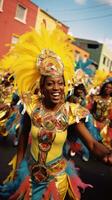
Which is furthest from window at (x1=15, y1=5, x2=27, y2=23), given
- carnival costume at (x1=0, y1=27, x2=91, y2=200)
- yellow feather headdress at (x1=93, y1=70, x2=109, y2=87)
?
carnival costume at (x1=0, y1=27, x2=91, y2=200)

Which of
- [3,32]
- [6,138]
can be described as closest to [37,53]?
[6,138]

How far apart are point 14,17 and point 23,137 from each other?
1105 inches

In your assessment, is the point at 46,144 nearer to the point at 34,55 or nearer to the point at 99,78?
the point at 34,55

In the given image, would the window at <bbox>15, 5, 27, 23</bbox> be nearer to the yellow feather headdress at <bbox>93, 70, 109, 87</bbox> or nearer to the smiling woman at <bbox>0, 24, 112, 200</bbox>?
the yellow feather headdress at <bbox>93, 70, 109, 87</bbox>

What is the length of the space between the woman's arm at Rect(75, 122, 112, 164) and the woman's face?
285 mm

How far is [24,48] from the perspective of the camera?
4.29 metres

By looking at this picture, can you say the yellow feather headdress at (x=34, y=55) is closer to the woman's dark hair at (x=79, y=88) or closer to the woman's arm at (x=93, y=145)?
the woman's arm at (x=93, y=145)

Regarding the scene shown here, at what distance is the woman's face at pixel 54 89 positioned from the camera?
3896mm

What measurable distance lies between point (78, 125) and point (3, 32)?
2678cm

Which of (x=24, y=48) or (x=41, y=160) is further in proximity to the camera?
(x=24, y=48)

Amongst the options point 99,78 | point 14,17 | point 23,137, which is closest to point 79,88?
point 99,78

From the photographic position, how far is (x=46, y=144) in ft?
12.8

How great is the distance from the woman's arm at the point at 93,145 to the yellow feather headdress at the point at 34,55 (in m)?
0.53

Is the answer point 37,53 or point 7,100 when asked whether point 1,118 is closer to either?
point 7,100
